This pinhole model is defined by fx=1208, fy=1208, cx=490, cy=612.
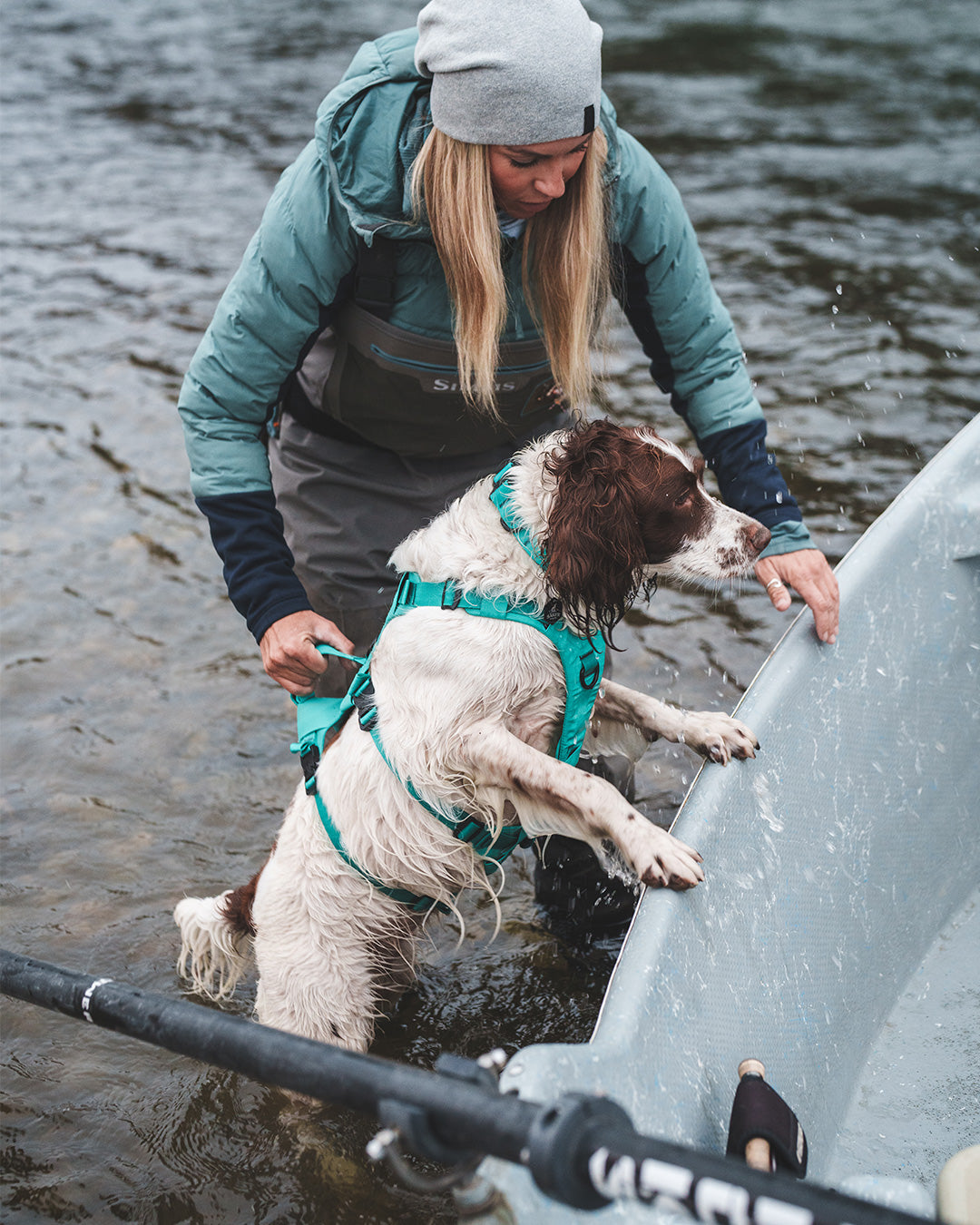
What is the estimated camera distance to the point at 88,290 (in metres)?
8.53

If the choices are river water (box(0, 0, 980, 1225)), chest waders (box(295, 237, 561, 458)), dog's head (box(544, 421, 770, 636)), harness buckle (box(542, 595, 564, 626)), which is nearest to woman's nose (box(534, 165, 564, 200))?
chest waders (box(295, 237, 561, 458))

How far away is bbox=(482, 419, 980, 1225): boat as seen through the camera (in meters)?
2.18

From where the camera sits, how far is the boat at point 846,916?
218cm

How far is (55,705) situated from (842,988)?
3301 mm

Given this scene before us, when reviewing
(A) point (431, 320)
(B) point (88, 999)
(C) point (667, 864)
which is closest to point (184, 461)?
(A) point (431, 320)

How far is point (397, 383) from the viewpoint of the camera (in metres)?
3.02

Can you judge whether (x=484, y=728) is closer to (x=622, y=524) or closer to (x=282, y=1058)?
(x=622, y=524)

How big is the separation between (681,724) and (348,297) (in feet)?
4.24

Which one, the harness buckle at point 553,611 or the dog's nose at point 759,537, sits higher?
the dog's nose at point 759,537

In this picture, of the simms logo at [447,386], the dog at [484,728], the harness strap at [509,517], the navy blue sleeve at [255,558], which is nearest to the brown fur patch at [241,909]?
the dog at [484,728]

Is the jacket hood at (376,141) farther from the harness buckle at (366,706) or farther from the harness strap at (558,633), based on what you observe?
the harness buckle at (366,706)

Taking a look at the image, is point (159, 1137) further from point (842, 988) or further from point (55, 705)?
point (55, 705)

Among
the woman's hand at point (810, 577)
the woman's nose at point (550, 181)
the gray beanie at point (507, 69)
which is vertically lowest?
the woman's hand at point (810, 577)

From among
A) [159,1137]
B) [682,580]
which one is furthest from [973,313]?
[159,1137]
